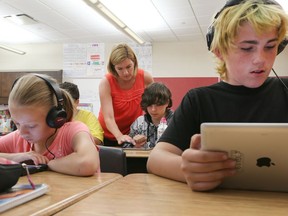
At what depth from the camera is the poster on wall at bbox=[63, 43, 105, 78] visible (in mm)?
5988

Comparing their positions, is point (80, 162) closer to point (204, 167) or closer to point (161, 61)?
point (204, 167)

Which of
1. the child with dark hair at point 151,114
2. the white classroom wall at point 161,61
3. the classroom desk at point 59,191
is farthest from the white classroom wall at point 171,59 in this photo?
the classroom desk at point 59,191

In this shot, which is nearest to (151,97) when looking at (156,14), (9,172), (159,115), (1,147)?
(159,115)

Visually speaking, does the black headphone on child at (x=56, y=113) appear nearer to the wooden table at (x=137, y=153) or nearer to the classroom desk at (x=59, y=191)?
the classroom desk at (x=59, y=191)

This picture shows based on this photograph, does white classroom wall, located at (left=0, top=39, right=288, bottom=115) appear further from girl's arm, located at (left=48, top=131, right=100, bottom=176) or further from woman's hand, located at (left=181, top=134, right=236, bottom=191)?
woman's hand, located at (left=181, top=134, right=236, bottom=191)

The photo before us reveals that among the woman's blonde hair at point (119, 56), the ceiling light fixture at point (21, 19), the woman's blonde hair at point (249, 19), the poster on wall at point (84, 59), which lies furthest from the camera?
the poster on wall at point (84, 59)

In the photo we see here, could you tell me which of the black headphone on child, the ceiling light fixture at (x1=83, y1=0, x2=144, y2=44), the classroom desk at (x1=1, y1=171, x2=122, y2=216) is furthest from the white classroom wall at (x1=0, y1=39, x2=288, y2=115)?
the classroom desk at (x1=1, y1=171, x2=122, y2=216)

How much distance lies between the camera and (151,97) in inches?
86.1

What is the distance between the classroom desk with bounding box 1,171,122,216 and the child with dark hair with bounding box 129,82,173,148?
127 centimetres

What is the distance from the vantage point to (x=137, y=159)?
2145mm

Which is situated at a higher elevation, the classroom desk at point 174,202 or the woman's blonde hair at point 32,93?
the woman's blonde hair at point 32,93

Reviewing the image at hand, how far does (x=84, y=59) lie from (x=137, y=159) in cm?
424

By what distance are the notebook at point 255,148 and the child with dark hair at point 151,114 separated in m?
1.57

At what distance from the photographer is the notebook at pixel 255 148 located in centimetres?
55
